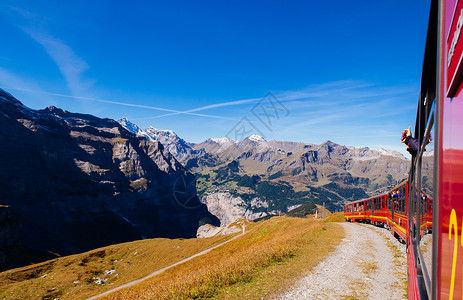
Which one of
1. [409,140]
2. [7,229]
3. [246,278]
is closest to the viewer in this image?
[409,140]

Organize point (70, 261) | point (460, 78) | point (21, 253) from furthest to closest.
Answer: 1. point (21, 253)
2. point (70, 261)
3. point (460, 78)

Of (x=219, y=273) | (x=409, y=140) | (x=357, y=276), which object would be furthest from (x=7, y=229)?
(x=409, y=140)

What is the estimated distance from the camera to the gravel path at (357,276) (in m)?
10.6

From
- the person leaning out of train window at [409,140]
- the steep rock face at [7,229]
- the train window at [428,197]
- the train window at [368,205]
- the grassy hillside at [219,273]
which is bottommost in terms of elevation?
the steep rock face at [7,229]

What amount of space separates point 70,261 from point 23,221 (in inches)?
6132

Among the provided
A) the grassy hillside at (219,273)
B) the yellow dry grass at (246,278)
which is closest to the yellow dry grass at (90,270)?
the grassy hillside at (219,273)

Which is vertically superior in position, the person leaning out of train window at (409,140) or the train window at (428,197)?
the person leaning out of train window at (409,140)

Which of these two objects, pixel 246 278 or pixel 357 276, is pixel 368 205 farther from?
pixel 246 278

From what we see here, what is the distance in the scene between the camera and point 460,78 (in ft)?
5.80

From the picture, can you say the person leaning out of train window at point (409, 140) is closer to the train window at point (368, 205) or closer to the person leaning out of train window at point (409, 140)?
the person leaning out of train window at point (409, 140)

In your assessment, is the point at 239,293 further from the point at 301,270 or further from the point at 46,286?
the point at 46,286

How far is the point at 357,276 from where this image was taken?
12914mm

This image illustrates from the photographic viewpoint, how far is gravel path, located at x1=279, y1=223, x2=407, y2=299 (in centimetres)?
1062

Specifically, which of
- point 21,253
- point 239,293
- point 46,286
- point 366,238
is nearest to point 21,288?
point 46,286
